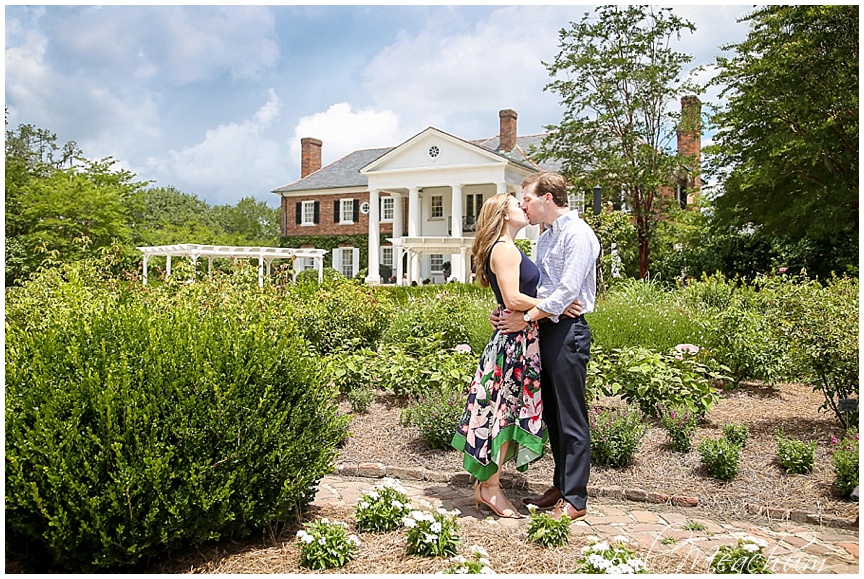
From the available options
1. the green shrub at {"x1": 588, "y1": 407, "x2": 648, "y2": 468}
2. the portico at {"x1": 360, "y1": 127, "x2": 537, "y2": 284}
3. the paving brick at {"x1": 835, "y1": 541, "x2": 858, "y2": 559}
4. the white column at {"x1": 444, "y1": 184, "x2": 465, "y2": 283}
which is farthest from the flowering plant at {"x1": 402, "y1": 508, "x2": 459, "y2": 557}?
the white column at {"x1": 444, "y1": 184, "x2": 465, "y2": 283}

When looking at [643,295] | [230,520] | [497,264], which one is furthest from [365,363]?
[643,295]

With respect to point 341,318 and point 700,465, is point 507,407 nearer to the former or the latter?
point 700,465

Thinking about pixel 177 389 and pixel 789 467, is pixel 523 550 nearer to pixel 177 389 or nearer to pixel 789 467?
pixel 177 389

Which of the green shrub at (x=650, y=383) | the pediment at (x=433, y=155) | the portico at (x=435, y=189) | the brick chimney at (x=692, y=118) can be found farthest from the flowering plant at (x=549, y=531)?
the pediment at (x=433, y=155)

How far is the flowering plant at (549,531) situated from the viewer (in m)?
3.38

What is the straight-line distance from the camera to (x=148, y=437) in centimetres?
293

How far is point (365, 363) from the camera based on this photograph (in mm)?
6477

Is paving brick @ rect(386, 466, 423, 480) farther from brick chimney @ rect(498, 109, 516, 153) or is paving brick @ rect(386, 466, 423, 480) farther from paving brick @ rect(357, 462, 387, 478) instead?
brick chimney @ rect(498, 109, 516, 153)

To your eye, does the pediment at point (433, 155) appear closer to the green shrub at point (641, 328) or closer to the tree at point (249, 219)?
the green shrub at point (641, 328)

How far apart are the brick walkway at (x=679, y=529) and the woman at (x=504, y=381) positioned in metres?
0.32

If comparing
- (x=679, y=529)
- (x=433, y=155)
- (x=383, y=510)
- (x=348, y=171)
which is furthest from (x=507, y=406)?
(x=348, y=171)

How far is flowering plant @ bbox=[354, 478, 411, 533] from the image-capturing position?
349 cm

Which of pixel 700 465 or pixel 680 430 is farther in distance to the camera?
pixel 680 430

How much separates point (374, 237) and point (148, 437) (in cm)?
2979
